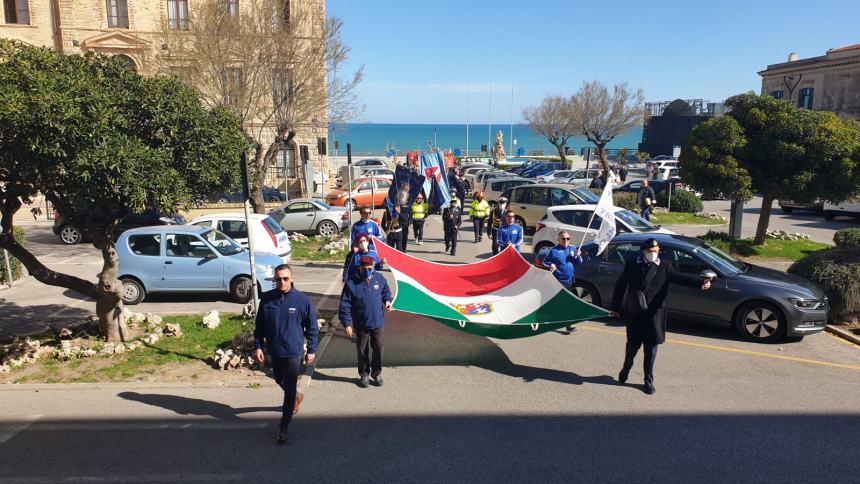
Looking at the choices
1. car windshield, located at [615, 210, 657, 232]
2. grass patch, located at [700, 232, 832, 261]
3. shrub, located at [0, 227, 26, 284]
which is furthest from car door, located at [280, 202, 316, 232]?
grass patch, located at [700, 232, 832, 261]

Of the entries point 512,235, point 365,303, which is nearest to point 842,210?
point 512,235

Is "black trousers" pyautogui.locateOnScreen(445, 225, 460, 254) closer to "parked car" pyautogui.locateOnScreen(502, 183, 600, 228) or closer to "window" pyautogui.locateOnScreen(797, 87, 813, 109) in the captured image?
"parked car" pyautogui.locateOnScreen(502, 183, 600, 228)

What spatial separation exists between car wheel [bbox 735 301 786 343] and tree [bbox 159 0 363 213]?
14240 millimetres

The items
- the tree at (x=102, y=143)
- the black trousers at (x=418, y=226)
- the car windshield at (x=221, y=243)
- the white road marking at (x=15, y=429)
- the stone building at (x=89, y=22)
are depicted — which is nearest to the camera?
the white road marking at (x=15, y=429)

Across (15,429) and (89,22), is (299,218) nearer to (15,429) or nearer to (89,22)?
(15,429)

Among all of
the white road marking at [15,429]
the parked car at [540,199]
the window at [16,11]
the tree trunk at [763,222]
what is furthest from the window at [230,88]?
the window at [16,11]

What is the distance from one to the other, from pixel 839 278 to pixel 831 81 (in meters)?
41.3

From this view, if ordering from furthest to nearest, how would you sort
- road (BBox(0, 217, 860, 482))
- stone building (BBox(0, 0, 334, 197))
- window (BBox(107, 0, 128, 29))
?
→ window (BBox(107, 0, 128, 29)), stone building (BBox(0, 0, 334, 197)), road (BBox(0, 217, 860, 482))

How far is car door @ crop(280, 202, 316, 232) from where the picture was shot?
20547mm

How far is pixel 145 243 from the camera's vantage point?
484 inches

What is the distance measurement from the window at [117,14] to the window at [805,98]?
45.4 meters

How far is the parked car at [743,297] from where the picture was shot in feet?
30.4

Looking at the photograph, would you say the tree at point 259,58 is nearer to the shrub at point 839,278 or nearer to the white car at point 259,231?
the white car at point 259,231

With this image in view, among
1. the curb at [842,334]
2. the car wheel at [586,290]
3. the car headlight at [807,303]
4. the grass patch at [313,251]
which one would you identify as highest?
the car headlight at [807,303]
